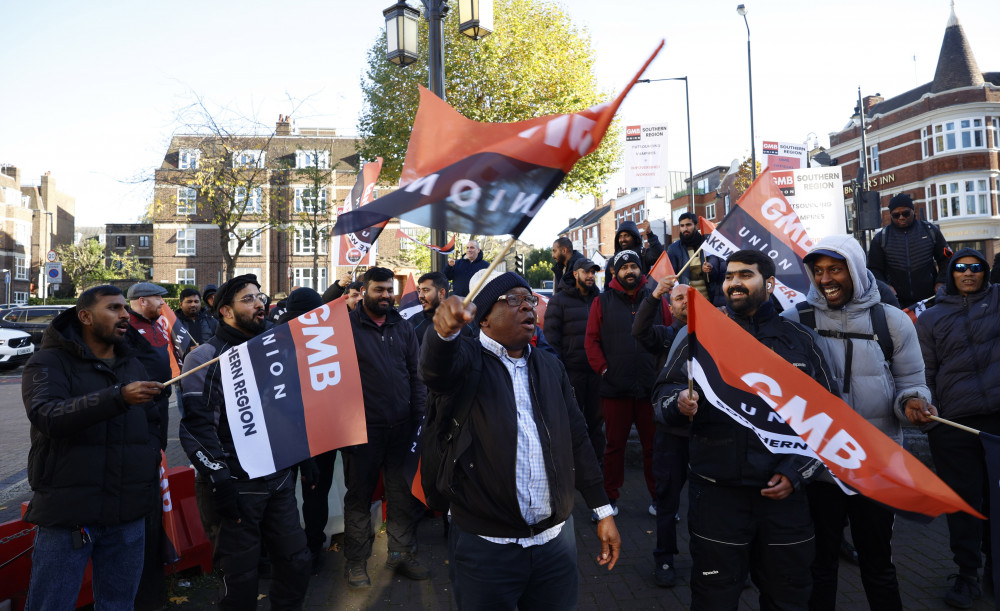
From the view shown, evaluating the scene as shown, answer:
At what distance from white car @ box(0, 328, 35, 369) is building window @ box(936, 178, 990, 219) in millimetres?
43572

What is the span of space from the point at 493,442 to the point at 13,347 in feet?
66.6

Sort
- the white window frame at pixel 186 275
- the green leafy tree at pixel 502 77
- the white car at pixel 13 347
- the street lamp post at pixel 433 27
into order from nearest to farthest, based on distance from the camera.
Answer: the street lamp post at pixel 433 27
the white car at pixel 13 347
the green leafy tree at pixel 502 77
the white window frame at pixel 186 275

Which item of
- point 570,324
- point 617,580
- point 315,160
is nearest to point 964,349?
point 617,580

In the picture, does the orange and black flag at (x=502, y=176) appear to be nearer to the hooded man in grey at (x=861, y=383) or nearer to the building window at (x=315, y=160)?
the hooded man in grey at (x=861, y=383)

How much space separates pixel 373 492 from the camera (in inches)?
193

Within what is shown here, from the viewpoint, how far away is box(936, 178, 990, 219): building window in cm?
3566

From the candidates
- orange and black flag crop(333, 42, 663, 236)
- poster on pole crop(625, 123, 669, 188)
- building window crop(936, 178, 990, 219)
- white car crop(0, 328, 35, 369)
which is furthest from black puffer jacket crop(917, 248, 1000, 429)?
building window crop(936, 178, 990, 219)

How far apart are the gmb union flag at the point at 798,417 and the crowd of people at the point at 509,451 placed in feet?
0.46

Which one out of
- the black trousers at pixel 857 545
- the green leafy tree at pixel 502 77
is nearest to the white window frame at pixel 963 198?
the green leafy tree at pixel 502 77

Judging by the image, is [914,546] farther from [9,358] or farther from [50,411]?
[9,358]

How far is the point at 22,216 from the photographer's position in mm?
64375

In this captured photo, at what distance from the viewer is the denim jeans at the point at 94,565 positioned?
2988mm

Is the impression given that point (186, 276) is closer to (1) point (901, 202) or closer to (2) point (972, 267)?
(1) point (901, 202)

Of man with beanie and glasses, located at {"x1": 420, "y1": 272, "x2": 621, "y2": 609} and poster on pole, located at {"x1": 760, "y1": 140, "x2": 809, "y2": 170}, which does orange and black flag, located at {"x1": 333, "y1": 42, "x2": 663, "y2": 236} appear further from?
poster on pole, located at {"x1": 760, "y1": 140, "x2": 809, "y2": 170}
